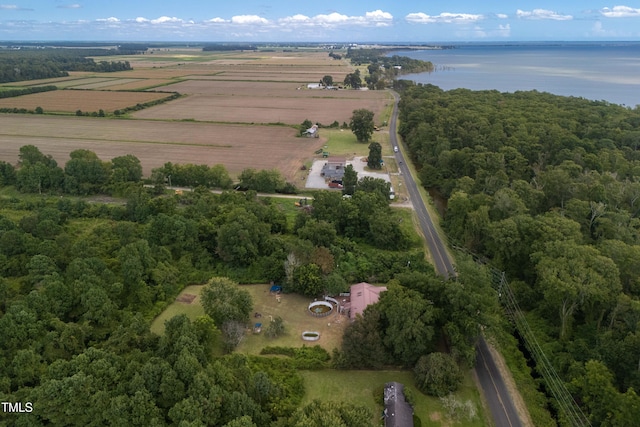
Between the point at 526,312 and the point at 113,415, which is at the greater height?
the point at 113,415

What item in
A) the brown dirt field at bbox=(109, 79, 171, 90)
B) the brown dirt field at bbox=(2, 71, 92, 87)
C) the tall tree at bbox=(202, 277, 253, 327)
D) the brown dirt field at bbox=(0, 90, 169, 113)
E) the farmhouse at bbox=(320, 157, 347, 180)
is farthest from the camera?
the brown dirt field at bbox=(2, 71, 92, 87)

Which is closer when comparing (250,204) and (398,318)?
(398,318)

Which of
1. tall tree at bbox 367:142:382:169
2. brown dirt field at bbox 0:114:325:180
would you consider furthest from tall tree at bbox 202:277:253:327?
tall tree at bbox 367:142:382:169

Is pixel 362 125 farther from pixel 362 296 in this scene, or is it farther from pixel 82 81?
pixel 82 81

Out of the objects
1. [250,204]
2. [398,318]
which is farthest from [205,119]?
[398,318]

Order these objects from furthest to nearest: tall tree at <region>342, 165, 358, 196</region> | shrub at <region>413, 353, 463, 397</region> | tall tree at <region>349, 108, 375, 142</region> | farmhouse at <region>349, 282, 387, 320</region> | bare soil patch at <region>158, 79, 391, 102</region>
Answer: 1. bare soil patch at <region>158, 79, 391, 102</region>
2. tall tree at <region>349, 108, 375, 142</region>
3. tall tree at <region>342, 165, 358, 196</region>
4. farmhouse at <region>349, 282, 387, 320</region>
5. shrub at <region>413, 353, 463, 397</region>

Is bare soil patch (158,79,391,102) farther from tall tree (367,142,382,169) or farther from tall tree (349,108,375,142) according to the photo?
tall tree (367,142,382,169)

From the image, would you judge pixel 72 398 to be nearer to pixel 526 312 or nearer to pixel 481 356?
pixel 481 356
